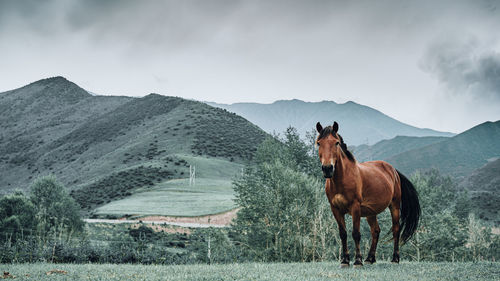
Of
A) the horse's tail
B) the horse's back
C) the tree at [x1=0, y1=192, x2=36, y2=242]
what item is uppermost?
the horse's back

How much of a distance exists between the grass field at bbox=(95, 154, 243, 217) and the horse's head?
29.0 meters

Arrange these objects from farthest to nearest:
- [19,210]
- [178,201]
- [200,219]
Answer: [178,201]
[200,219]
[19,210]

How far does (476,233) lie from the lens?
36594 millimetres

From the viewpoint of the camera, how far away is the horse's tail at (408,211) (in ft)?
30.9

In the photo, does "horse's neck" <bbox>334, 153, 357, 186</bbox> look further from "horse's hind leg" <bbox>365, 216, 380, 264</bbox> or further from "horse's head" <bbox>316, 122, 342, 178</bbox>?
"horse's hind leg" <bbox>365, 216, 380, 264</bbox>

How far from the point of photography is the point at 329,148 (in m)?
7.29

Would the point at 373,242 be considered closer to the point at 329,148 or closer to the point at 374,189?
the point at 374,189

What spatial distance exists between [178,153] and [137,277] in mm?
79981

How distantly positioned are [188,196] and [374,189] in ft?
172

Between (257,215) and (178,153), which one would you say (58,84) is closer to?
(178,153)

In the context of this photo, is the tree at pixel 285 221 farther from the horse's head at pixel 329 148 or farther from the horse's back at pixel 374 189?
the horse's head at pixel 329 148

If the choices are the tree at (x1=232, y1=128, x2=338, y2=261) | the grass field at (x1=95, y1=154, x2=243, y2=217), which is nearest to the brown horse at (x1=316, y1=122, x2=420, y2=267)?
the tree at (x1=232, y1=128, x2=338, y2=261)

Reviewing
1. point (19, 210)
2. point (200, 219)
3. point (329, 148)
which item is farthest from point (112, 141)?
point (329, 148)

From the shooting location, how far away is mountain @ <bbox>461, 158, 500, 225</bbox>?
76812mm
